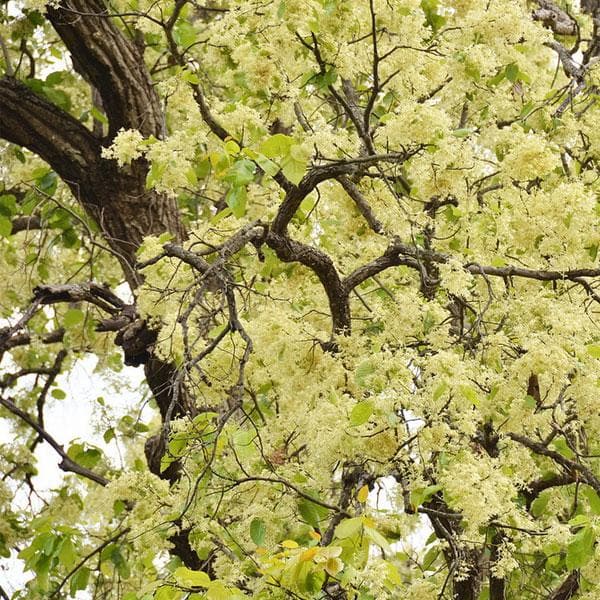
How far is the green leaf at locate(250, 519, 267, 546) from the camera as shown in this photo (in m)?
3.75

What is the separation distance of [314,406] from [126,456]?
9.91 ft

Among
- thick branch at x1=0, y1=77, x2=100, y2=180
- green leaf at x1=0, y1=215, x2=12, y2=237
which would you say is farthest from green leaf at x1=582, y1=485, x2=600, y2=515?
green leaf at x1=0, y1=215, x2=12, y2=237

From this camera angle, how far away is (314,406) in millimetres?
4102

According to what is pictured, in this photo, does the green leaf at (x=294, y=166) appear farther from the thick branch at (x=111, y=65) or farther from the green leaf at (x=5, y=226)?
the green leaf at (x=5, y=226)

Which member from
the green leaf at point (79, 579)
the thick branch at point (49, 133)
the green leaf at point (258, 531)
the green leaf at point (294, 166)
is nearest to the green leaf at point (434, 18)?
the green leaf at point (294, 166)

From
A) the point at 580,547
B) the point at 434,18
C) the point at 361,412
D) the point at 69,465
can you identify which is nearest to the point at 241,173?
the point at 361,412

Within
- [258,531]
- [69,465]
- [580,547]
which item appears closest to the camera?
[580,547]

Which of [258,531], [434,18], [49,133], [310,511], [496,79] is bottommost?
[258,531]

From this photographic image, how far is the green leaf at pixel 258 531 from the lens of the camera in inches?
148

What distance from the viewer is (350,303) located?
473 centimetres

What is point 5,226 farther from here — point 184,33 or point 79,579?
point 79,579

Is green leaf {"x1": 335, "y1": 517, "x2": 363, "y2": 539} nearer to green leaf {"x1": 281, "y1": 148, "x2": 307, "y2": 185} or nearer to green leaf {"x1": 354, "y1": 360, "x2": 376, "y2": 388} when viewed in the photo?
green leaf {"x1": 354, "y1": 360, "x2": 376, "y2": 388}

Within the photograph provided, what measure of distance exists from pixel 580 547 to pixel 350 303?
5.25 ft

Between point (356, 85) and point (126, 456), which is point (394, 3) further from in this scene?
point (126, 456)
